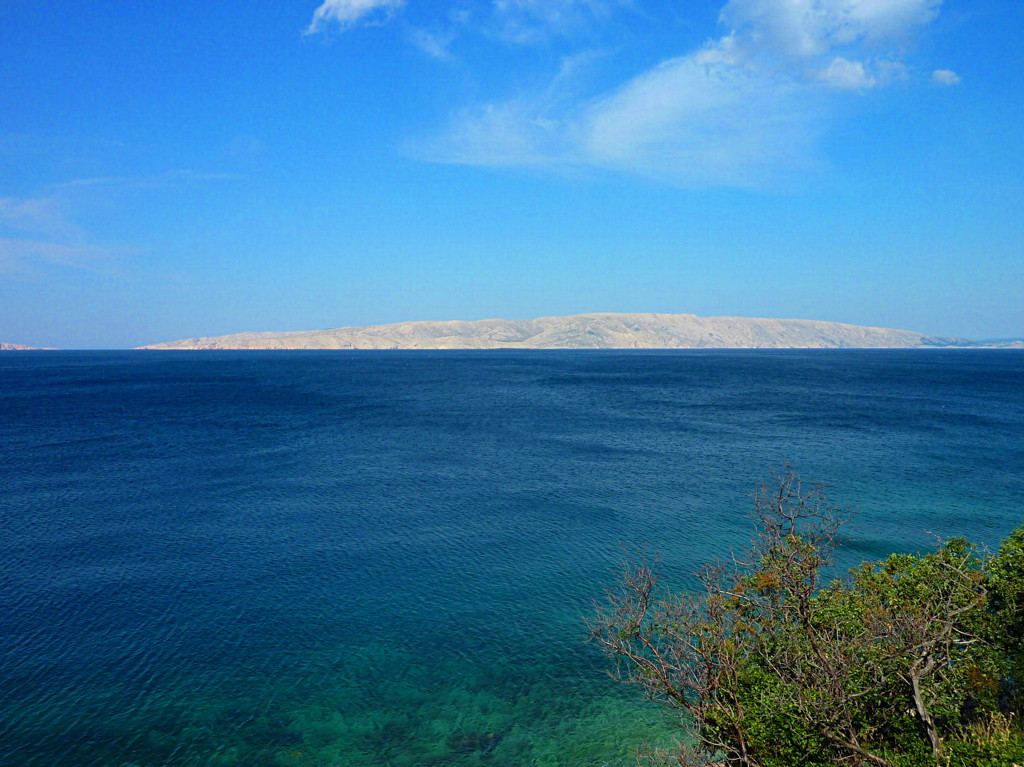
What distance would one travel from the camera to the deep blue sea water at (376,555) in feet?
86.8

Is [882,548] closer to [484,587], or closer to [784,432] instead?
[484,587]

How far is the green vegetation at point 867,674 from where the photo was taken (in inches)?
626

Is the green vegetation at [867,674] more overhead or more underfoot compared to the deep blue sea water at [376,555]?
more overhead

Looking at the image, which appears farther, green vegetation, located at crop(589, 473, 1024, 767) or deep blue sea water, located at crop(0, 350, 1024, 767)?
deep blue sea water, located at crop(0, 350, 1024, 767)

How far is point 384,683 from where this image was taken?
97.7 feet

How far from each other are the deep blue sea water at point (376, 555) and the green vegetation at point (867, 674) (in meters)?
8.17

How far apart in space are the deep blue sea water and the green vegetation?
8.17 m

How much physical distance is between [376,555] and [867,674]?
34.2 m

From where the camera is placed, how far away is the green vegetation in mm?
15891

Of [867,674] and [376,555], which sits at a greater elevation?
[867,674]

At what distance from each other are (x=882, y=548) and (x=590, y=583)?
22.9 meters

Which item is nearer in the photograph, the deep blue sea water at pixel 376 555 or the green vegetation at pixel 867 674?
the green vegetation at pixel 867 674

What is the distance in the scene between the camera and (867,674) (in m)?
18.1

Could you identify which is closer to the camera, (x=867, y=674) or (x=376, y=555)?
(x=867, y=674)
